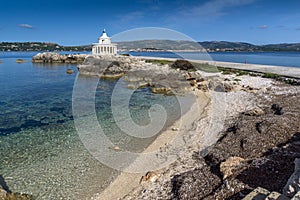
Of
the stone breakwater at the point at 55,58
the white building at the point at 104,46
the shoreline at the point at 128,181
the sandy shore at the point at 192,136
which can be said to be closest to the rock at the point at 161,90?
the sandy shore at the point at 192,136

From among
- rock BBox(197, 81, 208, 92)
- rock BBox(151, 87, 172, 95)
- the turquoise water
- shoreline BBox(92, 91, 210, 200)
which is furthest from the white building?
shoreline BBox(92, 91, 210, 200)

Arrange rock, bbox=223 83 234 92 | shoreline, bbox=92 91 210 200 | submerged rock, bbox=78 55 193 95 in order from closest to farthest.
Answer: shoreline, bbox=92 91 210 200
rock, bbox=223 83 234 92
submerged rock, bbox=78 55 193 95

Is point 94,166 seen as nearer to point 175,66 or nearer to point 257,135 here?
point 257,135

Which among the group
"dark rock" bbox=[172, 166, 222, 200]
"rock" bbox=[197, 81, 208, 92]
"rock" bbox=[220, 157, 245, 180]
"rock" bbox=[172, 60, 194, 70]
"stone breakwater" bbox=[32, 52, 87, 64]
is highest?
"stone breakwater" bbox=[32, 52, 87, 64]

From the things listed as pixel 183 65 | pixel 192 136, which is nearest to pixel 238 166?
pixel 192 136

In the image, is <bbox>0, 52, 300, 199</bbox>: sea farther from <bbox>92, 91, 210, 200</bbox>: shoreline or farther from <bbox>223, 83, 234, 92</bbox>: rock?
<bbox>223, 83, 234, 92</bbox>: rock

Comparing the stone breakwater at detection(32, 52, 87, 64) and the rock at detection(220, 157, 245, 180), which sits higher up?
the stone breakwater at detection(32, 52, 87, 64)

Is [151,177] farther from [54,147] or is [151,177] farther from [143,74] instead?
[143,74]

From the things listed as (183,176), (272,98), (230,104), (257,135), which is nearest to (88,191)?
(183,176)

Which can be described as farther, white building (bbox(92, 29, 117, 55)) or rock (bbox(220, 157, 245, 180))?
white building (bbox(92, 29, 117, 55))

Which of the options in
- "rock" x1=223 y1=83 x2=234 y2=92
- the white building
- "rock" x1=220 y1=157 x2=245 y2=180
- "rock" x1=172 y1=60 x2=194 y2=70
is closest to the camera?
"rock" x1=220 y1=157 x2=245 y2=180

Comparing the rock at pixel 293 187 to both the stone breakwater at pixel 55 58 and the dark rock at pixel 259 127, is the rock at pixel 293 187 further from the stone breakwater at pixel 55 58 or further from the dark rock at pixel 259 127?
the stone breakwater at pixel 55 58

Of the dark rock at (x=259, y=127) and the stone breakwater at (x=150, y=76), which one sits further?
the stone breakwater at (x=150, y=76)

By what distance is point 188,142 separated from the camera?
1186 centimetres
